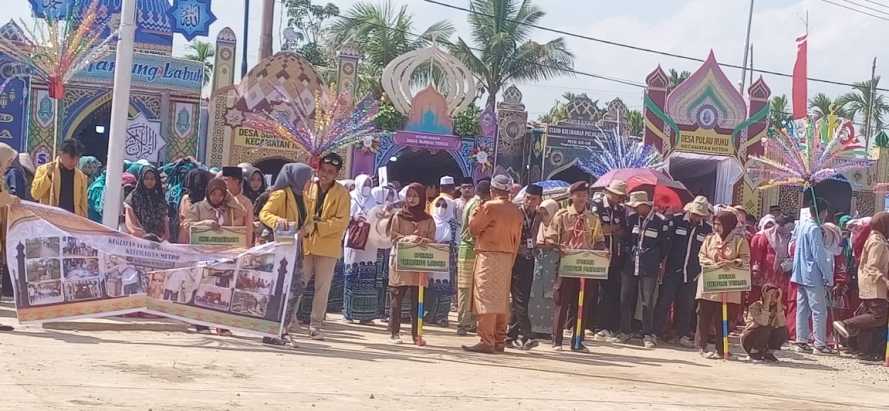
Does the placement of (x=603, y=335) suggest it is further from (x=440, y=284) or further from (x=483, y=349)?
(x=483, y=349)

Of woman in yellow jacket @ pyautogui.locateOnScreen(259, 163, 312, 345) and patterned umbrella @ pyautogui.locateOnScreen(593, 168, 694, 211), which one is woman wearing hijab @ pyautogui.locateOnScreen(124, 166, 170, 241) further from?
patterned umbrella @ pyautogui.locateOnScreen(593, 168, 694, 211)

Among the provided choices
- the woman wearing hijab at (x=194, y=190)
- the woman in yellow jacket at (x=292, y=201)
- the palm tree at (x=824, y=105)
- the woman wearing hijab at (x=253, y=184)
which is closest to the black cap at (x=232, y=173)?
the woman wearing hijab at (x=194, y=190)

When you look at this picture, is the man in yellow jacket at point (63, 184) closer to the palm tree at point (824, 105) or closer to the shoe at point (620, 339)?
the shoe at point (620, 339)

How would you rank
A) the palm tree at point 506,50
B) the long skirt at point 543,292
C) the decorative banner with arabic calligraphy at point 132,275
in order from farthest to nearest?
the palm tree at point 506,50 < the long skirt at point 543,292 < the decorative banner with arabic calligraphy at point 132,275

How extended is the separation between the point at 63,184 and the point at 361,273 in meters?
3.66

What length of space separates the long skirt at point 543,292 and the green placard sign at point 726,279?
149 cm

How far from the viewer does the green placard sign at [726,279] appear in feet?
37.5

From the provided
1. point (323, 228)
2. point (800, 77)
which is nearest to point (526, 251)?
point (323, 228)

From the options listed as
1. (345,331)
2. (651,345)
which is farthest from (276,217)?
(651,345)

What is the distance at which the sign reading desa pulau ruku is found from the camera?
23.8 meters

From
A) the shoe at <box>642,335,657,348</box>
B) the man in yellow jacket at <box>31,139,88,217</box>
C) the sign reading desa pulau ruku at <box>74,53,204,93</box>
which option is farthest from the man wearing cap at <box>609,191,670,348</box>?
the sign reading desa pulau ruku at <box>74,53,204,93</box>

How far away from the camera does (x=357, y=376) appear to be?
26.1ft

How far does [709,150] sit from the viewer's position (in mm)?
27500

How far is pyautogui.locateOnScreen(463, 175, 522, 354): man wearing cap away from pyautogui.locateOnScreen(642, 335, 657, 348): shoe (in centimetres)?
259
